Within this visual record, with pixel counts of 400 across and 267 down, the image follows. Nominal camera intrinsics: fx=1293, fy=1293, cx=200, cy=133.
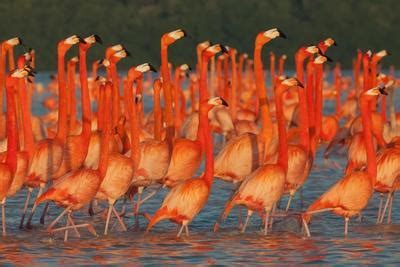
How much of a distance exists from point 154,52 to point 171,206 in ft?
229

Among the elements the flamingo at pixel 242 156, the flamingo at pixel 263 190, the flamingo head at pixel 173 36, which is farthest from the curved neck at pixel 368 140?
the flamingo head at pixel 173 36

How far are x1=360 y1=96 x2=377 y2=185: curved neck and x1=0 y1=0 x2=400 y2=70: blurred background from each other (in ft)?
218

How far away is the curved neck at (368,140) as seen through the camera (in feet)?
45.7

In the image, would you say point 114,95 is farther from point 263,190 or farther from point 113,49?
point 263,190

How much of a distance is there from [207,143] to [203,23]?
71.2m

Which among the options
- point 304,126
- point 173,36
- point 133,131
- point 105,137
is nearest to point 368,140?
point 304,126

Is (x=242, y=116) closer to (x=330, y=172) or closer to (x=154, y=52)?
(x=330, y=172)

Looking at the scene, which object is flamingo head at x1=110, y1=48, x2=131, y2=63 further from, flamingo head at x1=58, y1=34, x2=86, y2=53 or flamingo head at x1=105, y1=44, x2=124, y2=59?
flamingo head at x1=58, y1=34, x2=86, y2=53

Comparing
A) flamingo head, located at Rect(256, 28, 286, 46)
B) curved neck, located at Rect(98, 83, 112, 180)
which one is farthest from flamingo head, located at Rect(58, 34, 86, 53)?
flamingo head, located at Rect(256, 28, 286, 46)

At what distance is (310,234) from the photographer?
14094mm

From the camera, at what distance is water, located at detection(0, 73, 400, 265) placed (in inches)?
490

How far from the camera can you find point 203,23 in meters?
85.1

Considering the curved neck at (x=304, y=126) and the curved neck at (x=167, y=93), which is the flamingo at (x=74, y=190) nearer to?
the curved neck at (x=167, y=93)

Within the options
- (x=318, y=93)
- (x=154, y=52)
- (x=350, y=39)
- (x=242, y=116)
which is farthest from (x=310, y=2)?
(x=318, y=93)
